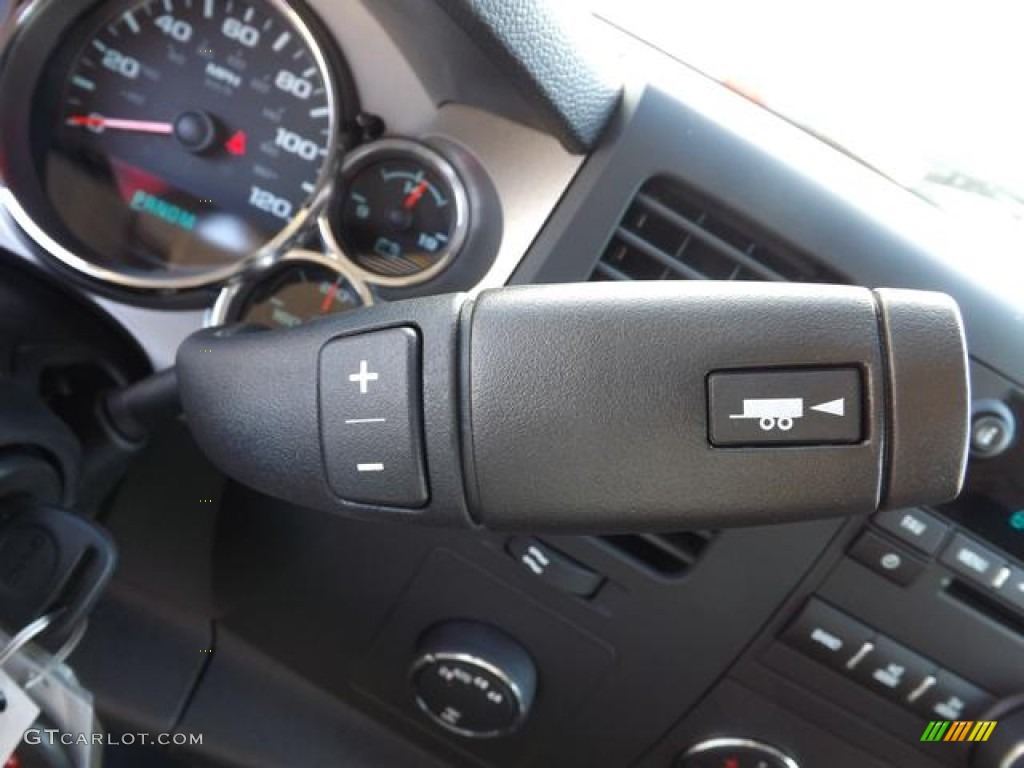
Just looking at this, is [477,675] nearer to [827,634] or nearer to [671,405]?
[827,634]

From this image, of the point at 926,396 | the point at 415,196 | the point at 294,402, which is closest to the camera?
the point at 926,396

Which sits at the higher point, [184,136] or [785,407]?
[785,407]

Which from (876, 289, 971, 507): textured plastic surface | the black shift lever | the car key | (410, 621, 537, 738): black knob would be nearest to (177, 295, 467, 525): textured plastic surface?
the black shift lever

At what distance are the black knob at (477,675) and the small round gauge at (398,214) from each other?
361 mm

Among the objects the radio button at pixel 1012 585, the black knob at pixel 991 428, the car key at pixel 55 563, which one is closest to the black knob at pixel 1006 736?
the radio button at pixel 1012 585

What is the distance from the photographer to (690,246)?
2.94 ft

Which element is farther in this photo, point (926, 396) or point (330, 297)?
point (330, 297)

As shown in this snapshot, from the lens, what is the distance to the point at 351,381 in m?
0.65

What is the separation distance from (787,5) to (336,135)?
47 centimetres

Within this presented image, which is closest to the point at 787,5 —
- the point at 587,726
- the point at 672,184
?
the point at 672,184

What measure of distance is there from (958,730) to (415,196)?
0.70 meters

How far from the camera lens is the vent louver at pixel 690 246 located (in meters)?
0.88

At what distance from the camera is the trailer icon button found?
0.57 m

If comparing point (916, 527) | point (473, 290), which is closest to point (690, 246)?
point (473, 290)
